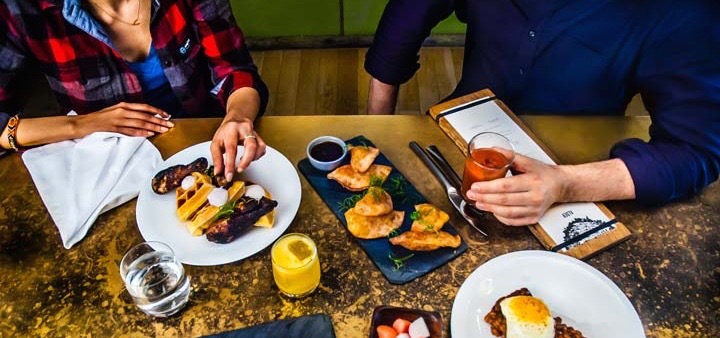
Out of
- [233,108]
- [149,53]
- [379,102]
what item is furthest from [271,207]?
[379,102]

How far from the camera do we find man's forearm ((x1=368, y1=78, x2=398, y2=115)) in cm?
190

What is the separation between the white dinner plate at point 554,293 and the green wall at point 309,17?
7.84 feet

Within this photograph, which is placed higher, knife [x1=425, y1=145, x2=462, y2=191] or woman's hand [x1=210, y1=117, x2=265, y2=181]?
woman's hand [x1=210, y1=117, x2=265, y2=181]

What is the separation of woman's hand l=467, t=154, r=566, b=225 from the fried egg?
0.21 metres

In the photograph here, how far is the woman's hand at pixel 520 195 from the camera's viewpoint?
1194 millimetres

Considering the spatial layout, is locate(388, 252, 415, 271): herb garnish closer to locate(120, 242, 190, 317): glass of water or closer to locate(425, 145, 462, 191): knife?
locate(425, 145, 462, 191): knife

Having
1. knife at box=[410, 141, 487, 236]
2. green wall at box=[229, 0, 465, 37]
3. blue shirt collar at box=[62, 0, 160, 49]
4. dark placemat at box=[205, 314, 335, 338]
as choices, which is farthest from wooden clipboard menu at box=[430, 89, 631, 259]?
green wall at box=[229, 0, 465, 37]

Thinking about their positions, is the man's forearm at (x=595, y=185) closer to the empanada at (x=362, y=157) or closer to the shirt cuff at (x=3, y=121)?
the empanada at (x=362, y=157)

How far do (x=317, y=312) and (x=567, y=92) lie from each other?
3.29 feet

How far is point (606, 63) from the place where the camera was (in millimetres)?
1492

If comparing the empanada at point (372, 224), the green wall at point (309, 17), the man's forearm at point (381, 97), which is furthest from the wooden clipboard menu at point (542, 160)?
the green wall at point (309, 17)

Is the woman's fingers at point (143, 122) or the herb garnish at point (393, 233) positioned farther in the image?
the woman's fingers at point (143, 122)

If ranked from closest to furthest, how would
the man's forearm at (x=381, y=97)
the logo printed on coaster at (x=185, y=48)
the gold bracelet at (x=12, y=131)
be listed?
1. the gold bracelet at (x=12, y=131)
2. the logo printed on coaster at (x=185, y=48)
3. the man's forearm at (x=381, y=97)

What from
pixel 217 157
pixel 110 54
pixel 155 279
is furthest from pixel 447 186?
pixel 110 54
